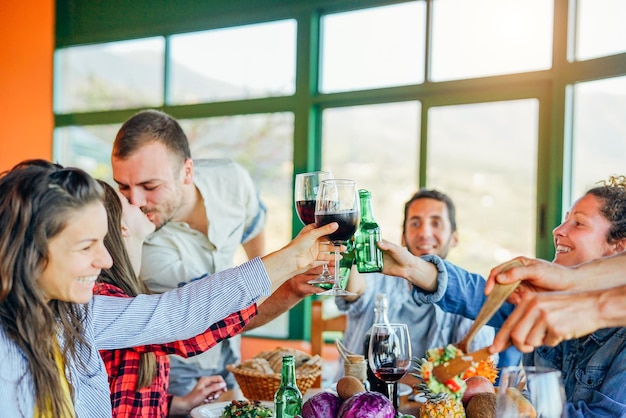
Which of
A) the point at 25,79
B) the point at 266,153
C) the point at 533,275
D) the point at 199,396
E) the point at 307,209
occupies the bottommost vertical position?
the point at 199,396

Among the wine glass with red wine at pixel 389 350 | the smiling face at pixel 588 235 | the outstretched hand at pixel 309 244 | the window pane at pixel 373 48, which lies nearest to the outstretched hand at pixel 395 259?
the outstretched hand at pixel 309 244

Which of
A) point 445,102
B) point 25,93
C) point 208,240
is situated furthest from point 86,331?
point 25,93

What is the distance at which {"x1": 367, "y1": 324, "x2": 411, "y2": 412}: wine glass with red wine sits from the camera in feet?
5.17

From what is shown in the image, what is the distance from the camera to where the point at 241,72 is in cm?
479

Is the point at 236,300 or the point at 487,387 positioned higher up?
the point at 236,300

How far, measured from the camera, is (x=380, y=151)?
4.37 metres

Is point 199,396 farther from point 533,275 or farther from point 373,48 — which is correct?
point 373,48

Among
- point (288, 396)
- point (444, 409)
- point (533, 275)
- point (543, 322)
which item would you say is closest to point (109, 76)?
point (288, 396)

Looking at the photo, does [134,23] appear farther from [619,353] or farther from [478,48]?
[619,353]

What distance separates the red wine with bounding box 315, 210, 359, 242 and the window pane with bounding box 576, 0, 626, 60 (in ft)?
8.04

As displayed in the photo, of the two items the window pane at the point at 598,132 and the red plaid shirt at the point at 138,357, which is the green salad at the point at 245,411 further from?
the window pane at the point at 598,132

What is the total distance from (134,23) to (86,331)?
4.03 metres

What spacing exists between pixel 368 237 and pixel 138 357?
2.23 feet

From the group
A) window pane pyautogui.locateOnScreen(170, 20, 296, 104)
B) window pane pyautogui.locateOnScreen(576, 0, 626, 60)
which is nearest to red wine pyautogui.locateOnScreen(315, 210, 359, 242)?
window pane pyautogui.locateOnScreen(576, 0, 626, 60)
